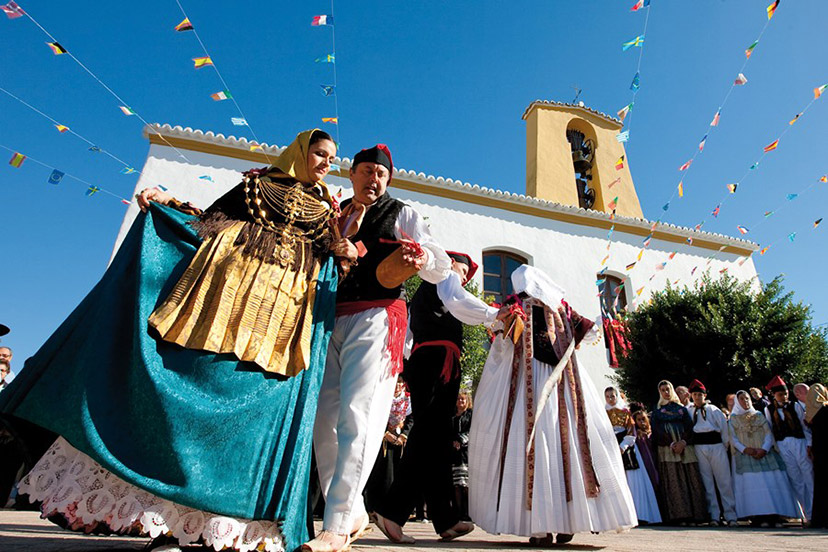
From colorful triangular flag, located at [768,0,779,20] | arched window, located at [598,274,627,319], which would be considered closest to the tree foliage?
arched window, located at [598,274,627,319]

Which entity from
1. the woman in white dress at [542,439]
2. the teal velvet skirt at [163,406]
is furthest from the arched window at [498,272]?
the teal velvet skirt at [163,406]

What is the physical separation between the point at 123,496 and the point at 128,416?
0.82 feet

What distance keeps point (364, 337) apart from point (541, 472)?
147cm

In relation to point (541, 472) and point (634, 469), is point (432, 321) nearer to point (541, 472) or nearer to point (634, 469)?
point (541, 472)

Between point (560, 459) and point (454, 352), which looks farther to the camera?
point (454, 352)

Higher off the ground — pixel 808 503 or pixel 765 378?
pixel 765 378

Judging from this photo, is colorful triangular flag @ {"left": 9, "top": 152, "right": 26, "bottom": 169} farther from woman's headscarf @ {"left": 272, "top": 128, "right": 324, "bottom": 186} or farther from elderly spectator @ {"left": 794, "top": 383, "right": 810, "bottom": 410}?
elderly spectator @ {"left": 794, "top": 383, "right": 810, "bottom": 410}

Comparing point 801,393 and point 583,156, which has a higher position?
point 583,156

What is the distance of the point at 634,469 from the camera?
6.91 meters

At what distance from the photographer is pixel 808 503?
6773 millimetres

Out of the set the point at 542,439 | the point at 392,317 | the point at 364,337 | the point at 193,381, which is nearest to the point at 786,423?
the point at 542,439

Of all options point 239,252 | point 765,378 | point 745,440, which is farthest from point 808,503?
point 239,252

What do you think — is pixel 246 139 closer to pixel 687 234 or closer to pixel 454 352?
pixel 454 352

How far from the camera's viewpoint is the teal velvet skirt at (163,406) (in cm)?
169
